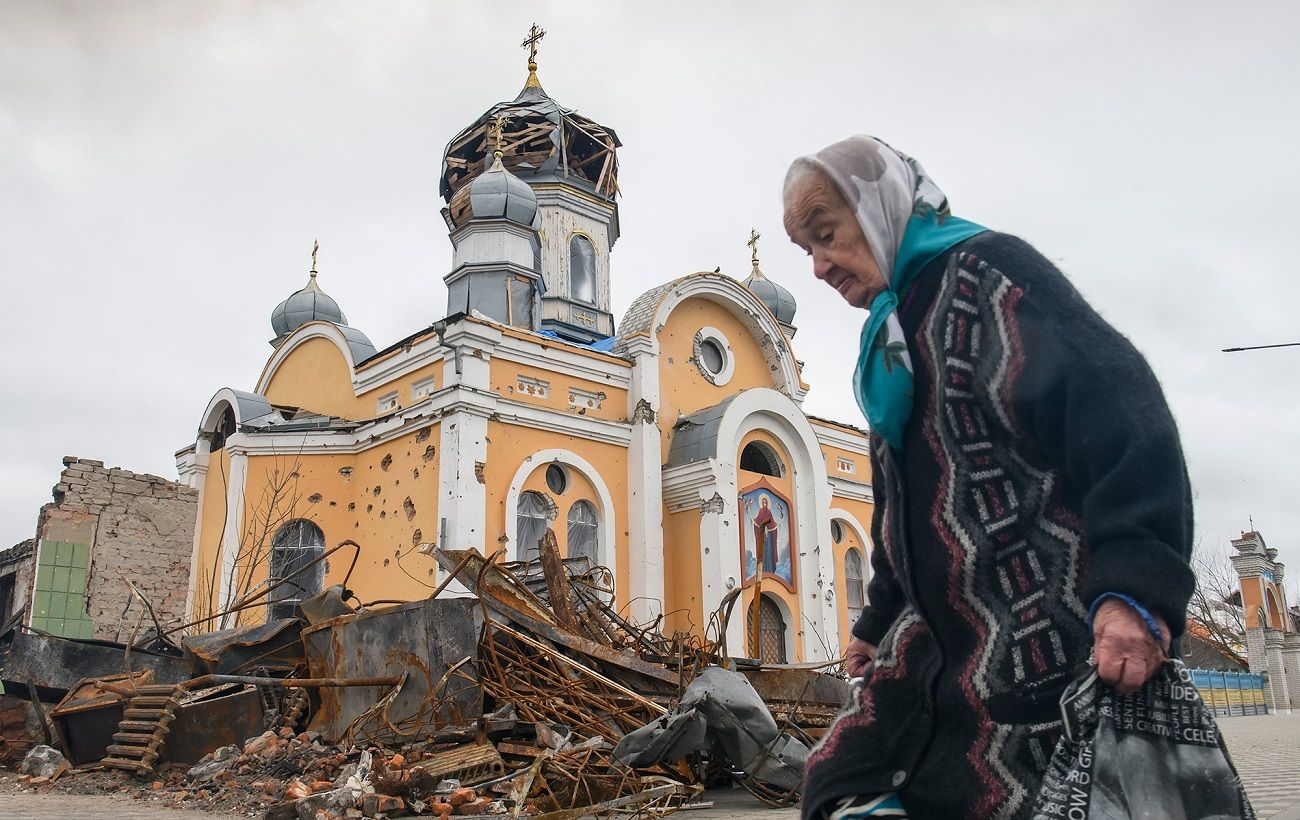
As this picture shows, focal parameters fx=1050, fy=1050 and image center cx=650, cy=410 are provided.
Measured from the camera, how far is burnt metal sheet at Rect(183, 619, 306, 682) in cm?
778

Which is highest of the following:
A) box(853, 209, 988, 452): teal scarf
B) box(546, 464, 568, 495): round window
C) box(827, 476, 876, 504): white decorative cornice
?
box(827, 476, 876, 504): white decorative cornice

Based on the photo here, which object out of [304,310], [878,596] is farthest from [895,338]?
[304,310]

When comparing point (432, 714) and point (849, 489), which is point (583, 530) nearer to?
point (849, 489)

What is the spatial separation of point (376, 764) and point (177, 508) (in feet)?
38.2

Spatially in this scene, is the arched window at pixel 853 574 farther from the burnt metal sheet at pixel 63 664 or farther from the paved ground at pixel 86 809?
the paved ground at pixel 86 809

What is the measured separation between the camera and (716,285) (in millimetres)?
19578

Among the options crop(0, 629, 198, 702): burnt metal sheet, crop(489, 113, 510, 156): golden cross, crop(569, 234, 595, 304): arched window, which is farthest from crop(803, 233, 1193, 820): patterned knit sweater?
crop(569, 234, 595, 304): arched window

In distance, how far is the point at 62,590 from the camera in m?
14.4

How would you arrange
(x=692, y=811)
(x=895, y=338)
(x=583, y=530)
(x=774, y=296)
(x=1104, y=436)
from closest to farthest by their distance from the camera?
(x=1104, y=436) < (x=895, y=338) < (x=692, y=811) < (x=583, y=530) < (x=774, y=296)

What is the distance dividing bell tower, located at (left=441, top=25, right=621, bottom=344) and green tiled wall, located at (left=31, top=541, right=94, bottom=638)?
40.8 feet

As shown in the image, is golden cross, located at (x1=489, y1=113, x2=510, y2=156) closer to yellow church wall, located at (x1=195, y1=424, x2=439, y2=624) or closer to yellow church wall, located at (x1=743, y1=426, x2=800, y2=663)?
yellow church wall, located at (x1=743, y1=426, x2=800, y2=663)

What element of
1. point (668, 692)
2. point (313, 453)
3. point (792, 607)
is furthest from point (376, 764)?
point (792, 607)

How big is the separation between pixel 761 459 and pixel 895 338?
17.5 metres

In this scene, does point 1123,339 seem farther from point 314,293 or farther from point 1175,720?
point 314,293
